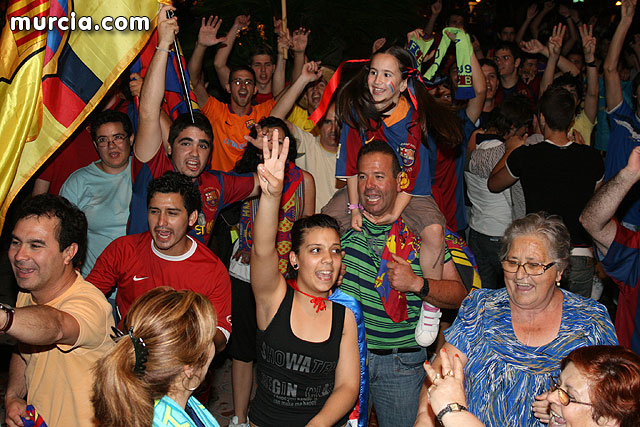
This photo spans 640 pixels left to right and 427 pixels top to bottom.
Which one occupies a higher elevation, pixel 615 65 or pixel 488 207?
pixel 615 65

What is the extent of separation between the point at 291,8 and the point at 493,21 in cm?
722

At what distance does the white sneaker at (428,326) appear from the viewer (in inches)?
143

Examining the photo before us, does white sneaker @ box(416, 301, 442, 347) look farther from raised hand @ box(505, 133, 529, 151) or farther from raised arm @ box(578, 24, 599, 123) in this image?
raised arm @ box(578, 24, 599, 123)

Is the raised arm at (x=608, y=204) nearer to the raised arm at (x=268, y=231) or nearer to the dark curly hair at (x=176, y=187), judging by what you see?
the raised arm at (x=268, y=231)

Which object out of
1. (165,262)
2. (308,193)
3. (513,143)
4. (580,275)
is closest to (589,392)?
(165,262)

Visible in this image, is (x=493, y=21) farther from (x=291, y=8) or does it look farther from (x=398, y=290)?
(x=398, y=290)

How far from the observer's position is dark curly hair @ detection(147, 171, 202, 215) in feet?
12.2

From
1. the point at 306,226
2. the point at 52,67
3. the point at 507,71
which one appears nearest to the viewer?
the point at 306,226

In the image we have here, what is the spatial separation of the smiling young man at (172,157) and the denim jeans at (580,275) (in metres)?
2.42

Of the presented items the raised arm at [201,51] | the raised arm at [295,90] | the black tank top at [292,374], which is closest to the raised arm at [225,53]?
the raised arm at [201,51]

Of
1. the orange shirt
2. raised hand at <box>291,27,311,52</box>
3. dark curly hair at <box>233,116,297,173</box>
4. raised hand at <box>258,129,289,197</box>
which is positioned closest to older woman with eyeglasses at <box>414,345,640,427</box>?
raised hand at <box>258,129,289,197</box>

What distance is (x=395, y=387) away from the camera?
365cm

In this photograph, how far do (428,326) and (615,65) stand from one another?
11.6 feet

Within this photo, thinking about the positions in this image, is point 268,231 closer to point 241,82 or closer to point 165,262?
point 165,262
